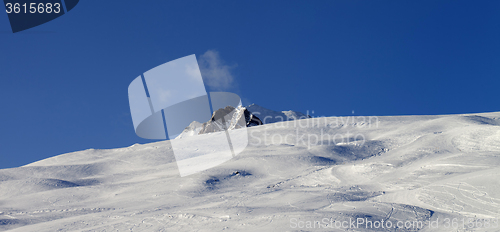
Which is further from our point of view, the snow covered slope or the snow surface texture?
the snow covered slope

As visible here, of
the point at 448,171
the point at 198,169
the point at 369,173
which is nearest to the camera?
the point at 448,171

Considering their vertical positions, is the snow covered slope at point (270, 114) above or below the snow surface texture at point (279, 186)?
below

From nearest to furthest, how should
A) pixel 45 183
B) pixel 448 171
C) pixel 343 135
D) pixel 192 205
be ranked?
pixel 192 205 → pixel 448 171 → pixel 45 183 → pixel 343 135

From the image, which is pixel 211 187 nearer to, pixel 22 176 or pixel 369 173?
pixel 369 173

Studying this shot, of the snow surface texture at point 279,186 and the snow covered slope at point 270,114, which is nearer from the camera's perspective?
the snow surface texture at point 279,186

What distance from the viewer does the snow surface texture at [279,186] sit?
5.90m

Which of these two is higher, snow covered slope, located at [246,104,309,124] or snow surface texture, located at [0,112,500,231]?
Result: snow surface texture, located at [0,112,500,231]

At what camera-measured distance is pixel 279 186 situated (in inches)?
338

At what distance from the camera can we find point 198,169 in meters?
11.3

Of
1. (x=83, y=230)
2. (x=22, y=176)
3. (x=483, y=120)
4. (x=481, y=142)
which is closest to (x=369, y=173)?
(x=481, y=142)

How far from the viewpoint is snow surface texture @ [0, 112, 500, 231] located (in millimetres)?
5902

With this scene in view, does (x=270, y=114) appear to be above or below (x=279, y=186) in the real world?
below

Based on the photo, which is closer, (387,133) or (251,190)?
(251,190)

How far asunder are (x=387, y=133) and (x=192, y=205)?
11.0 meters
